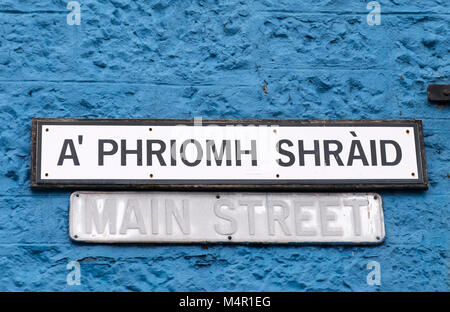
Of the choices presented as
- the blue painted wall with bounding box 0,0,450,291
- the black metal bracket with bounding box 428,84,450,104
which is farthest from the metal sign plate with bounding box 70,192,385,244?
the black metal bracket with bounding box 428,84,450,104

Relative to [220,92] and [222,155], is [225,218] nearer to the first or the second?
[222,155]

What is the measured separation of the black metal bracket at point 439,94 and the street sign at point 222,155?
0.86 ft

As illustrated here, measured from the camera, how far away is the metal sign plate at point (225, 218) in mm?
4484

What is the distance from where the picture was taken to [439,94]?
4844mm

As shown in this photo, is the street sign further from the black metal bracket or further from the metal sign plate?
the black metal bracket

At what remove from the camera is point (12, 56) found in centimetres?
476

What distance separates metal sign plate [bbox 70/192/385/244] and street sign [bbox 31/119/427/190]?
0.06 m

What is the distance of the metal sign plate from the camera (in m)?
4.48

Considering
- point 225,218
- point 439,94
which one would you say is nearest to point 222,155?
point 225,218

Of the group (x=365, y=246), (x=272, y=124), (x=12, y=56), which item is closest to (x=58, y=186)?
(x=12, y=56)

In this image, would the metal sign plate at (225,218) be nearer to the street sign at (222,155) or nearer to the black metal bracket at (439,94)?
the street sign at (222,155)

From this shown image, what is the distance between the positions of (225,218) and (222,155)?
30cm

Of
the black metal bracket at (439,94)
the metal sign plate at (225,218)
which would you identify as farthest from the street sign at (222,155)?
the black metal bracket at (439,94)
